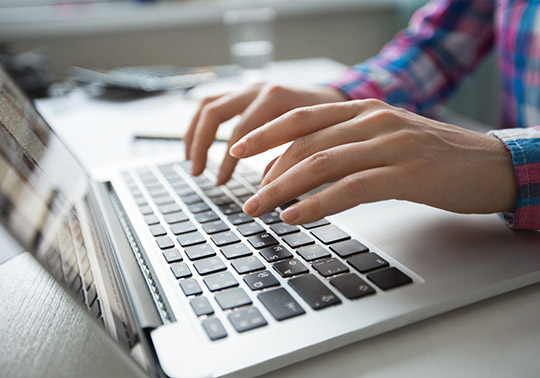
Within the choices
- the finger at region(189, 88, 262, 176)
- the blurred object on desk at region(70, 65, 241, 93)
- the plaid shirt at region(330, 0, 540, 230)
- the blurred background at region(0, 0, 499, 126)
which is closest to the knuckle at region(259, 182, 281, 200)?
the finger at region(189, 88, 262, 176)

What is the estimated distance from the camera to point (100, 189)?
0.53 metres

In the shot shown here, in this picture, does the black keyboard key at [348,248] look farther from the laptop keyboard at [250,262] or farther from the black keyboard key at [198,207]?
the black keyboard key at [198,207]

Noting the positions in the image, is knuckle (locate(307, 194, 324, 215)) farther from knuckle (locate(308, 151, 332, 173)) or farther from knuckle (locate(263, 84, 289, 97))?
knuckle (locate(263, 84, 289, 97))

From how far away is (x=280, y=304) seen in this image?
290 mm

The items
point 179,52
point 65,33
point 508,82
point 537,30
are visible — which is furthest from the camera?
point 179,52

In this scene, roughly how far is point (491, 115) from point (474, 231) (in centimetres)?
168

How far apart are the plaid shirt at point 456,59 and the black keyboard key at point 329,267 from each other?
470 millimetres

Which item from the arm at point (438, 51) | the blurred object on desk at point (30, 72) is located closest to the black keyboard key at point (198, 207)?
the arm at point (438, 51)

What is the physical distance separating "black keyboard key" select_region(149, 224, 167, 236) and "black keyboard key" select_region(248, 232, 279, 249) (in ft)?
0.27

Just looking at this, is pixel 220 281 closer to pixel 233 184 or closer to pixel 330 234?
pixel 330 234

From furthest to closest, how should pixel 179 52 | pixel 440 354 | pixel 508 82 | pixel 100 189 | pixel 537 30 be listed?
pixel 179 52
pixel 508 82
pixel 537 30
pixel 100 189
pixel 440 354

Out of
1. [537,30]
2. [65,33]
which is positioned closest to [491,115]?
[537,30]

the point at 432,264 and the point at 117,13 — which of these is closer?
the point at 432,264

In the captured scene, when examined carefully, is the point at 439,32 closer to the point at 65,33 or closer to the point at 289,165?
the point at 289,165
